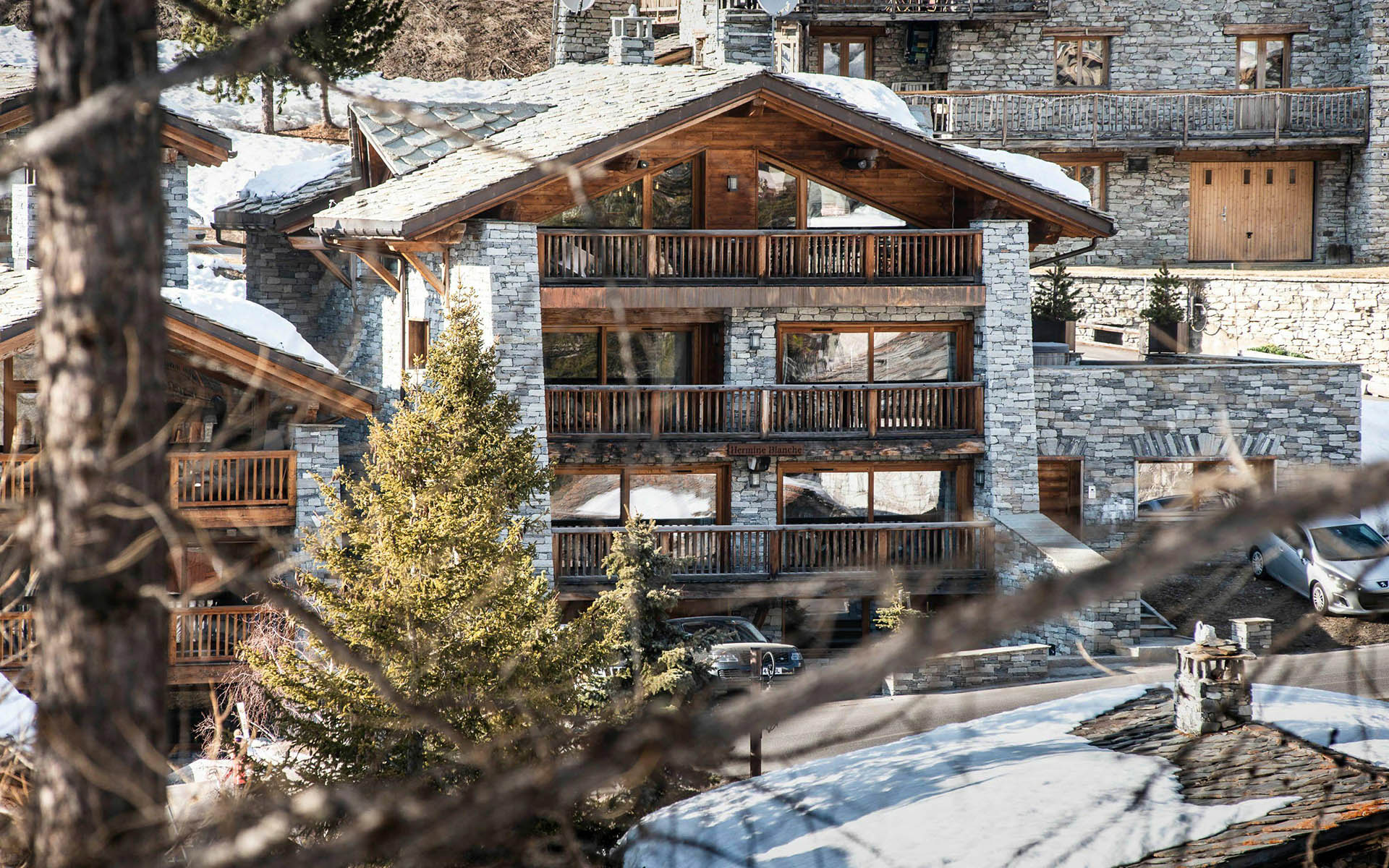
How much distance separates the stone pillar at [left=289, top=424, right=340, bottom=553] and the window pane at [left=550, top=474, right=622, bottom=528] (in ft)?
10.6

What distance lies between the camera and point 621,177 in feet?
61.6

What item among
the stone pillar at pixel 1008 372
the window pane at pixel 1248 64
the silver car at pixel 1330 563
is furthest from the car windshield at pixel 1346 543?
the window pane at pixel 1248 64

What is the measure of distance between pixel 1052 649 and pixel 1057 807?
10.3 m

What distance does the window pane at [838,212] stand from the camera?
19.7 metres

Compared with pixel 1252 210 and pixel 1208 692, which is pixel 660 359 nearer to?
pixel 1208 692

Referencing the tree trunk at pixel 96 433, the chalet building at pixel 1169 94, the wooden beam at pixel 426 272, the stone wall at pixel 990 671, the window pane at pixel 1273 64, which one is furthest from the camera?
the window pane at pixel 1273 64

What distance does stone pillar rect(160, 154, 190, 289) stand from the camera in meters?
21.2

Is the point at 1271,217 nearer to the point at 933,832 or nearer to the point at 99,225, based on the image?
the point at 933,832

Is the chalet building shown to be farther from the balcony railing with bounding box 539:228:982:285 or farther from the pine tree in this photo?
the pine tree

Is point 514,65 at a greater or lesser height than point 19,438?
greater

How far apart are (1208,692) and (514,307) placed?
1089 cm

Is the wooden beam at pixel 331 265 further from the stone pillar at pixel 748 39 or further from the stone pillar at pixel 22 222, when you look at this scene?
the stone pillar at pixel 748 39

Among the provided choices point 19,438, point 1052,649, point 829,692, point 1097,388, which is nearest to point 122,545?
point 829,692

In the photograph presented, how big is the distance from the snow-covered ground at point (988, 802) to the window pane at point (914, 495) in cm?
965
